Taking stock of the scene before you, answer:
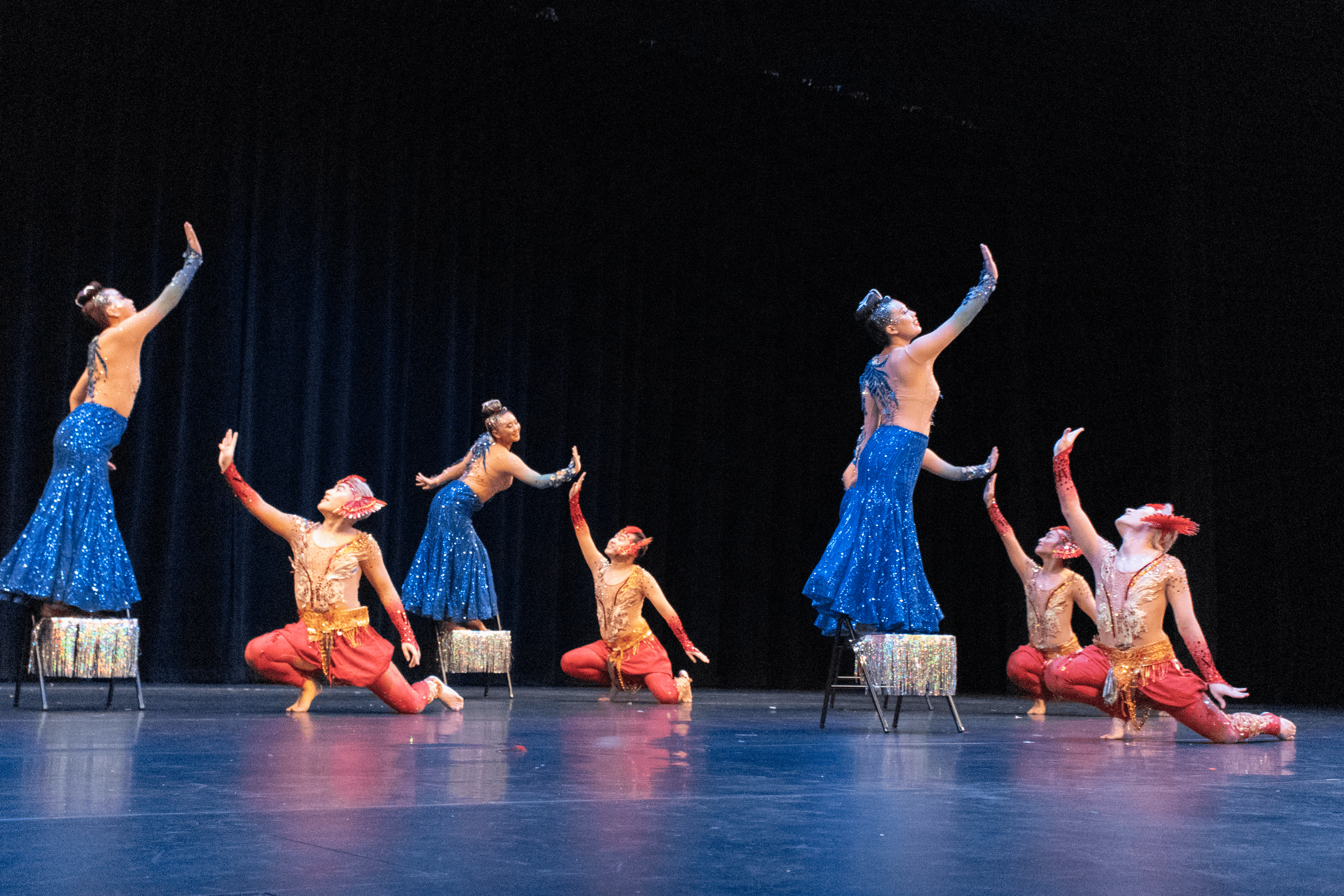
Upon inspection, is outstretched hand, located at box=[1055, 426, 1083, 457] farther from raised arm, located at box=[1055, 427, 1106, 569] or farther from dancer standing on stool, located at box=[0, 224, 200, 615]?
dancer standing on stool, located at box=[0, 224, 200, 615]

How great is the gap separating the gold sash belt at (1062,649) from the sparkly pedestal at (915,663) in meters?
2.68

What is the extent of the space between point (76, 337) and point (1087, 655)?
556 cm

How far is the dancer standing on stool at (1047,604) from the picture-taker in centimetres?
687

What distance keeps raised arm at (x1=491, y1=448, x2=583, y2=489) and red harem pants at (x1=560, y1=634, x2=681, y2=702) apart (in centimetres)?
100

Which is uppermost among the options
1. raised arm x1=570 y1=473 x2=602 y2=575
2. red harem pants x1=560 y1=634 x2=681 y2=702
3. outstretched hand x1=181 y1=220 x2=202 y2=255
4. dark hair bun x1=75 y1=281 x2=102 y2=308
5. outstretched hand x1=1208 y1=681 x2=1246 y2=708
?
outstretched hand x1=181 y1=220 x2=202 y2=255

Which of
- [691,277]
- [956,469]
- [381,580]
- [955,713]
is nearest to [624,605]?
[381,580]

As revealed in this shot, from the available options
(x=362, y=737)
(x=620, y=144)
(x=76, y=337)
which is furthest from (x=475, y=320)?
(x=362, y=737)

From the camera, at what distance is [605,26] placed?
8.98 meters

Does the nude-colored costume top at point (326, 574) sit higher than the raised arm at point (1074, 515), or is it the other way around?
the raised arm at point (1074, 515)

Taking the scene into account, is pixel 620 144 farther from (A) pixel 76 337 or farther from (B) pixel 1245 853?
(B) pixel 1245 853

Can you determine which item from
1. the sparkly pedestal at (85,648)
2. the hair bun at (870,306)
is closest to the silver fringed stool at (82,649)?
the sparkly pedestal at (85,648)

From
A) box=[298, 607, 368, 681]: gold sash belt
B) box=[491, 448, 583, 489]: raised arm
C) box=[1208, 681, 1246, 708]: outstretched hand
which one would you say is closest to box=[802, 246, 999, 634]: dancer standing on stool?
box=[1208, 681, 1246, 708]: outstretched hand

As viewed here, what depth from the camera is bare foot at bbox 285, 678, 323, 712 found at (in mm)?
5012

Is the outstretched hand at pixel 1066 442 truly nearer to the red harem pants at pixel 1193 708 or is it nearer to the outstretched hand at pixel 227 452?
the red harem pants at pixel 1193 708
